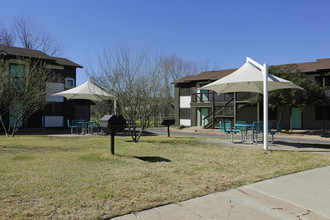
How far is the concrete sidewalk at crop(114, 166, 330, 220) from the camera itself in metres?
3.16

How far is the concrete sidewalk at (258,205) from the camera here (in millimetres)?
3164

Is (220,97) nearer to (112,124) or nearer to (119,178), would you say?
(112,124)

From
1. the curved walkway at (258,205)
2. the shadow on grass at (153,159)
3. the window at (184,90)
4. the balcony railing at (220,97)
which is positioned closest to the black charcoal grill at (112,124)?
the shadow on grass at (153,159)

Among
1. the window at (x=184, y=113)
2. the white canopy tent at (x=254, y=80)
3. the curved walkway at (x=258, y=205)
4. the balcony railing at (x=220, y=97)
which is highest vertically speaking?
the balcony railing at (x=220, y=97)

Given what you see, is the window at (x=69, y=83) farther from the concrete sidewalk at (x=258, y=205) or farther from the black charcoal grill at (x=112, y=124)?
the concrete sidewalk at (x=258, y=205)

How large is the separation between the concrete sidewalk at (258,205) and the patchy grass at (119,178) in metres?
0.24

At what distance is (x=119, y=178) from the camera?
470cm

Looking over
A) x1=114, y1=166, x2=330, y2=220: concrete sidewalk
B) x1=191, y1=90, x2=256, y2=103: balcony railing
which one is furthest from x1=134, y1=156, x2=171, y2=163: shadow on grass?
Answer: x1=191, y1=90, x2=256, y2=103: balcony railing

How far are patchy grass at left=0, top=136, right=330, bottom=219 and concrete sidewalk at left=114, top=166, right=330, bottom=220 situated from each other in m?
0.24

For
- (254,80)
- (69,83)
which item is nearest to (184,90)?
(69,83)

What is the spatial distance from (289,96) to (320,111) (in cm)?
675

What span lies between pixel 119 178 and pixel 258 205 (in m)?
2.36

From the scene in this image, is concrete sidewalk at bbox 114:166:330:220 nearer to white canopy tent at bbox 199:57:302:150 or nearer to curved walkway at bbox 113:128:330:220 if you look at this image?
curved walkway at bbox 113:128:330:220

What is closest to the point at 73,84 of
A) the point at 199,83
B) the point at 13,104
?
the point at 13,104
